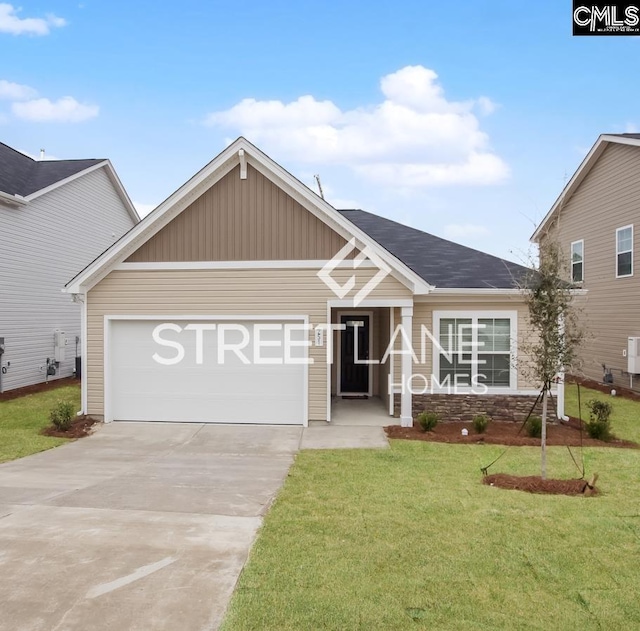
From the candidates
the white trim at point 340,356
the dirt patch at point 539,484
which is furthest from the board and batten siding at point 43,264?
the dirt patch at point 539,484

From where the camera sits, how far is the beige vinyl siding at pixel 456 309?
1058 centimetres

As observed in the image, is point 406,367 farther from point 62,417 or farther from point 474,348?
point 62,417

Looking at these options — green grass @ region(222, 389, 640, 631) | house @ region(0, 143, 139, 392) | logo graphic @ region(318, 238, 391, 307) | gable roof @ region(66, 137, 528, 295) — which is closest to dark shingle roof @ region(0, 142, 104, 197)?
house @ region(0, 143, 139, 392)

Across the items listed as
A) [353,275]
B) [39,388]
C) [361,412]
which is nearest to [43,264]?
[39,388]

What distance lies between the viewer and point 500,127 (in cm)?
1639

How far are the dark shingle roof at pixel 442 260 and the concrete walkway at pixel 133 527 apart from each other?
14.2ft

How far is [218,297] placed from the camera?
413 inches

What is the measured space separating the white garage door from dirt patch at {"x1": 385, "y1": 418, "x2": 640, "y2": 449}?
8.40 feet

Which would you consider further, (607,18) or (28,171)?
(28,171)

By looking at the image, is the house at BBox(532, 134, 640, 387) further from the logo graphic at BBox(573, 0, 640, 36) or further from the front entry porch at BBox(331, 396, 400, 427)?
the front entry porch at BBox(331, 396, 400, 427)

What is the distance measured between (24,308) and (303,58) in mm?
12707

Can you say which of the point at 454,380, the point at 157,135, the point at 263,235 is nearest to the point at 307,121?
the point at 157,135

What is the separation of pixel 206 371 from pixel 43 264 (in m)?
9.77

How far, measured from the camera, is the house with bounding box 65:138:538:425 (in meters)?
10.3
